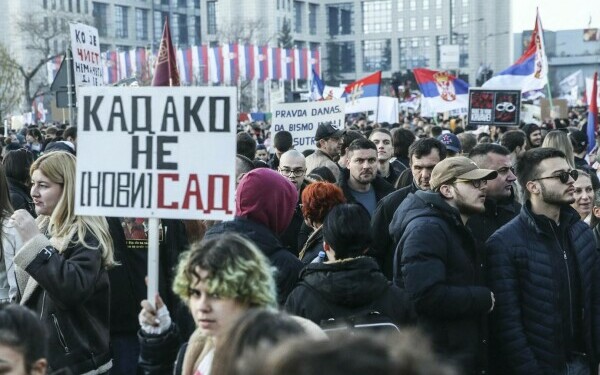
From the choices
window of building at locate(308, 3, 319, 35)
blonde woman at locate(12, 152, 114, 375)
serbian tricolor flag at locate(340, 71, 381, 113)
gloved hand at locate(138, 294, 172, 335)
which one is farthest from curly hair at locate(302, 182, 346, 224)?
window of building at locate(308, 3, 319, 35)

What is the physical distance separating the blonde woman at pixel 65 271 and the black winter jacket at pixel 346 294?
96 cm

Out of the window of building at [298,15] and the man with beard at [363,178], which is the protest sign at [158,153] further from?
the window of building at [298,15]

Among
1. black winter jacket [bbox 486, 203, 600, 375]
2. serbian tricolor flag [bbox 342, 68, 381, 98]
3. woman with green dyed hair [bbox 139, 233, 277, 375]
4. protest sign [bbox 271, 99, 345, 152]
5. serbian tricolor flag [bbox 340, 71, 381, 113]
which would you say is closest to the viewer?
woman with green dyed hair [bbox 139, 233, 277, 375]

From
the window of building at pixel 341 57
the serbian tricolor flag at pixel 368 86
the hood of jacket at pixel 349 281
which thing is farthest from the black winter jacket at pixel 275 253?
the window of building at pixel 341 57

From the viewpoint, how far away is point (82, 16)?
76312mm

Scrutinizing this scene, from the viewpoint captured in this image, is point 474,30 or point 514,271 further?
point 474,30

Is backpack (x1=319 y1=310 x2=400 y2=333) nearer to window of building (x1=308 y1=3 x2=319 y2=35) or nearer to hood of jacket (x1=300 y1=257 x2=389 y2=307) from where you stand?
hood of jacket (x1=300 y1=257 x2=389 y2=307)

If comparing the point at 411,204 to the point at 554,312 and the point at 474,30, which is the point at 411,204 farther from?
the point at 474,30

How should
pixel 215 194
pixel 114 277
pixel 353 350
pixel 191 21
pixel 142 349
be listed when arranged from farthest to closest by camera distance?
1. pixel 191 21
2. pixel 114 277
3. pixel 215 194
4. pixel 142 349
5. pixel 353 350

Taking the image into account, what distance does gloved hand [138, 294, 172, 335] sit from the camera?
370 cm

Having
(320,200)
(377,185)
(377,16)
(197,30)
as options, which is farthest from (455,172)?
(377,16)

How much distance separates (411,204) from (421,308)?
2.05 feet

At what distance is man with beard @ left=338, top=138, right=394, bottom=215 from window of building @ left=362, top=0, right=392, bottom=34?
11072 centimetres

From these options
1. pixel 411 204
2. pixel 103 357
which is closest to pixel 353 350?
pixel 103 357
